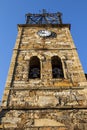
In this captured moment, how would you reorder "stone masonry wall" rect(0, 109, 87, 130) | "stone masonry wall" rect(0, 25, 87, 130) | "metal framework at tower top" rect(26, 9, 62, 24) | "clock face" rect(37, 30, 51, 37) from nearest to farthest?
"stone masonry wall" rect(0, 109, 87, 130), "stone masonry wall" rect(0, 25, 87, 130), "clock face" rect(37, 30, 51, 37), "metal framework at tower top" rect(26, 9, 62, 24)

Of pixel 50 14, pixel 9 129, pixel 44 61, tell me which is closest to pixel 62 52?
pixel 44 61

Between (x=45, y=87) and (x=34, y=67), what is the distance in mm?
2644

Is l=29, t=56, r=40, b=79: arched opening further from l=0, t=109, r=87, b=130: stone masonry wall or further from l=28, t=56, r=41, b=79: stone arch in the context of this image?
l=0, t=109, r=87, b=130: stone masonry wall

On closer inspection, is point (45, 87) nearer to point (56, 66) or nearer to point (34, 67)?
point (34, 67)

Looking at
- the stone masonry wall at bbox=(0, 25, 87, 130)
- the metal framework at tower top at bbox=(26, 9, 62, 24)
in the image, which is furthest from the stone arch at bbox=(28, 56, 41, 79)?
the metal framework at tower top at bbox=(26, 9, 62, 24)

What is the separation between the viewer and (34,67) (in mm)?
11922

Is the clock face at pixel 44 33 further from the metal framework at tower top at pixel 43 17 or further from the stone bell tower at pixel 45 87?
the metal framework at tower top at pixel 43 17

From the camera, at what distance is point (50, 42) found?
44.2 feet

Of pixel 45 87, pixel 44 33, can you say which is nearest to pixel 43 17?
pixel 44 33

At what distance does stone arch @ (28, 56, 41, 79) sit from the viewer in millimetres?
11066

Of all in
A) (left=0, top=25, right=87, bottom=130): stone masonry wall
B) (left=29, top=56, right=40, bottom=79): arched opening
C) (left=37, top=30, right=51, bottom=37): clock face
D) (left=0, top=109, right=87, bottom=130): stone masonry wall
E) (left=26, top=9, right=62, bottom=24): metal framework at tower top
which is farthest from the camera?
(left=26, top=9, right=62, bottom=24): metal framework at tower top

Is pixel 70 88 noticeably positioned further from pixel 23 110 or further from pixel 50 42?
pixel 50 42

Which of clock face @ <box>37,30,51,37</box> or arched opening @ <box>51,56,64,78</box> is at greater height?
clock face @ <box>37,30,51,37</box>

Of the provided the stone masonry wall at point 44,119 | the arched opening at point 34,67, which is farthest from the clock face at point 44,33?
the stone masonry wall at point 44,119
